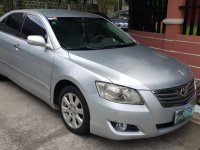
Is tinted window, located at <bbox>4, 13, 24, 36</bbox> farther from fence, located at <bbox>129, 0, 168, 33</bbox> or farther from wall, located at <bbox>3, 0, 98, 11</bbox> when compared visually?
wall, located at <bbox>3, 0, 98, 11</bbox>

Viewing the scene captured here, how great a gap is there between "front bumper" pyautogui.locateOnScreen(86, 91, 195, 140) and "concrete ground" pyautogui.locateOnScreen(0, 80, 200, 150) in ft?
1.11

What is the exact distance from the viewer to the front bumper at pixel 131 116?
3.17m

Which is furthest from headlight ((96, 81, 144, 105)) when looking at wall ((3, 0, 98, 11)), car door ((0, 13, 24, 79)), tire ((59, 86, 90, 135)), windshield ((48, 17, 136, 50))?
wall ((3, 0, 98, 11))

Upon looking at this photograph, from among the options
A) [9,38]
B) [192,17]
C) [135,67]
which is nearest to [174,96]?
[135,67]

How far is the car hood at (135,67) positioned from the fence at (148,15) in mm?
3485

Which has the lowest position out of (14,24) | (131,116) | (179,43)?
(131,116)

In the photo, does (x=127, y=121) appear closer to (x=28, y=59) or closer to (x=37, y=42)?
(x=37, y=42)

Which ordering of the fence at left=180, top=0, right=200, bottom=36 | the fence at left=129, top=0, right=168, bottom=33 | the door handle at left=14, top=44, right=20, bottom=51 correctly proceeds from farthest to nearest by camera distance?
the fence at left=129, top=0, right=168, bottom=33 → the fence at left=180, top=0, right=200, bottom=36 → the door handle at left=14, top=44, right=20, bottom=51

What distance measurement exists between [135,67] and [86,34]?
1.15 meters

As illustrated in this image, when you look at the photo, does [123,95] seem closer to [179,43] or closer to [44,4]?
[179,43]

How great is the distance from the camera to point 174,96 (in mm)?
3383

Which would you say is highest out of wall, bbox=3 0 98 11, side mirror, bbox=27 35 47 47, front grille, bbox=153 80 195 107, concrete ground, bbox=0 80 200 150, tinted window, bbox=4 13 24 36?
wall, bbox=3 0 98 11

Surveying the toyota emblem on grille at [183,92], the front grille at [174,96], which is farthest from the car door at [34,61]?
the toyota emblem on grille at [183,92]

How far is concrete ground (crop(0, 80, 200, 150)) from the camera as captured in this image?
354 centimetres
